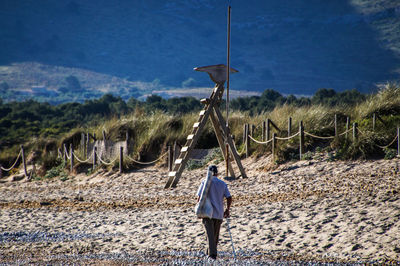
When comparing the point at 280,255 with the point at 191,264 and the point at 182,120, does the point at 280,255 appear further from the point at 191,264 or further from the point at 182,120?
the point at 182,120

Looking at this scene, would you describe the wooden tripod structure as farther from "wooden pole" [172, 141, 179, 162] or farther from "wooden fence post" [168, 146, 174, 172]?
"wooden pole" [172, 141, 179, 162]

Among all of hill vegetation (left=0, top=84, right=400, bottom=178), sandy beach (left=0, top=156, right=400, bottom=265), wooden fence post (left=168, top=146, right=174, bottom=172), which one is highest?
hill vegetation (left=0, top=84, right=400, bottom=178)

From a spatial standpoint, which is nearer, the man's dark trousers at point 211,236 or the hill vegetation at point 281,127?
the man's dark trousers at point 211,236

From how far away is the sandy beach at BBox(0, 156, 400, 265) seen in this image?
6484 millimetres

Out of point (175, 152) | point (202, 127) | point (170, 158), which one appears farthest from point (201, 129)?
point (175, 152)

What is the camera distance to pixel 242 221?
26.6 feet

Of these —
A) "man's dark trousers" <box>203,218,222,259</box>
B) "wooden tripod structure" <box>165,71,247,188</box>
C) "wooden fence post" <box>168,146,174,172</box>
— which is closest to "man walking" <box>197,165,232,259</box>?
"man's dark trousers" <box>203,218,222,259</box>

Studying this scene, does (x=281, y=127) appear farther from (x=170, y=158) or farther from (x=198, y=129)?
(x=198, y=129)

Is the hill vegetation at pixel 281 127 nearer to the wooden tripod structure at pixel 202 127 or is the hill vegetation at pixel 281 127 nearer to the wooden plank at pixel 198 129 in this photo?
the wooden tripod structure at pixel 202 127

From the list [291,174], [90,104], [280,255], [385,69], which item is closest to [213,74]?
[291,174]

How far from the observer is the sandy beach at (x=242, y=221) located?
6484 mm

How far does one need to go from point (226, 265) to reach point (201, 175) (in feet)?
24.2

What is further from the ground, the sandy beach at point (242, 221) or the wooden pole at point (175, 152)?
the wooden pole at point (175, 152)

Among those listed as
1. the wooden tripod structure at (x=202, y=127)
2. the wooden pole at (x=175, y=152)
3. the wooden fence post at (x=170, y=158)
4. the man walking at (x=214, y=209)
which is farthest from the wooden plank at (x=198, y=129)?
the man walking at (x=214, y=209)
